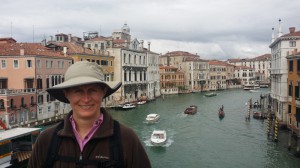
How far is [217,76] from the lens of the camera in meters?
57.5

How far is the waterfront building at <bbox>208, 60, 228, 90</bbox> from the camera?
182 ft

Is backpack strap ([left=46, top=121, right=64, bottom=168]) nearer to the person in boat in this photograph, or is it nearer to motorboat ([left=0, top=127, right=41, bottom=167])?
the person in boat

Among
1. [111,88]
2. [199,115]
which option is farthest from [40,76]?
[111,88]

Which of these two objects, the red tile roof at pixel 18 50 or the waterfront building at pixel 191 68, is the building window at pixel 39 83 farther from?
the waterfront building at pixel 191 68

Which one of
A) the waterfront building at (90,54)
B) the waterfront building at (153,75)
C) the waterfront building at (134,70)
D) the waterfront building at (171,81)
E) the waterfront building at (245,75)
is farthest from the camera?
the waterfront building at (245,75)

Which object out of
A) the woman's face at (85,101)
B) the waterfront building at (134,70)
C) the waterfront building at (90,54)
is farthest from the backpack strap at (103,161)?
the waterfront building at (134,70)

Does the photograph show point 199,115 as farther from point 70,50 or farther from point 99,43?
point 99,43

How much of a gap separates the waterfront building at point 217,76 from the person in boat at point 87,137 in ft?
173

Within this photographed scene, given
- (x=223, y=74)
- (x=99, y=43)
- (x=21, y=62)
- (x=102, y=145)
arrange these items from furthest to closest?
(x=223, y=74)
(x=99, y=43)
(x=21, y=62)
(x=102, y=145)

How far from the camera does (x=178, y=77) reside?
47.1m

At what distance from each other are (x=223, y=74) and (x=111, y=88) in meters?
59.7

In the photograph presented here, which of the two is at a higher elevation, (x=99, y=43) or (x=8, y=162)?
(x=99, y=43)

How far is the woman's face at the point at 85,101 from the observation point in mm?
1380

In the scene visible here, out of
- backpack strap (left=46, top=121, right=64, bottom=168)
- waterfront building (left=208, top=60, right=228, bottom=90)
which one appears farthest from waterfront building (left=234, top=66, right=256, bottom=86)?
backpack strap (left=46, top=121, right=64, bottom=168)
